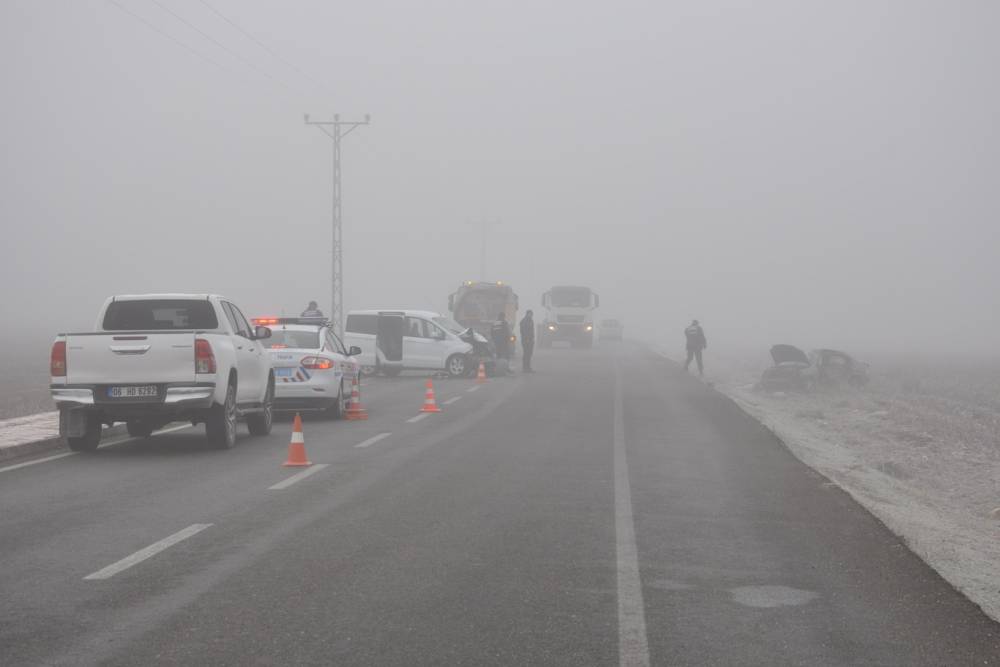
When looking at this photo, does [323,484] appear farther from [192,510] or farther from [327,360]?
[327,360]

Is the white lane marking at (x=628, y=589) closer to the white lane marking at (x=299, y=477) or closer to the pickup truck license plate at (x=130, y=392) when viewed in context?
the white lane marking at (x=299, y=477)

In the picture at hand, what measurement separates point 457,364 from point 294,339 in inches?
538

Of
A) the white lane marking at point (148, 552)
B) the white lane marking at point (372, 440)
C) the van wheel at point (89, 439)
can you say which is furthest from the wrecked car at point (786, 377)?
the white lane marking at point (148, 552)

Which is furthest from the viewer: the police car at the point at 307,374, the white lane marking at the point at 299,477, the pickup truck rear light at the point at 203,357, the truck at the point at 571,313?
the truck at the point at 571,313

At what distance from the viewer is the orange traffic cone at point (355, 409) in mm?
19812

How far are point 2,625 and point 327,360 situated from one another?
13399 millimetres

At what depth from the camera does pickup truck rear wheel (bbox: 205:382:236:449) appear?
14633 mm

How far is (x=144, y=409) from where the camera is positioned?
A: 14.0 m

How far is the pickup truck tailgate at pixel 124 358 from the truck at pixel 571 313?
163 feet

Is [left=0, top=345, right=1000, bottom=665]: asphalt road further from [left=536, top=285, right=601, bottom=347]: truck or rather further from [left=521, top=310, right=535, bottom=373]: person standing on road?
[left=536, top=285, right=601, bottom=347]: truck

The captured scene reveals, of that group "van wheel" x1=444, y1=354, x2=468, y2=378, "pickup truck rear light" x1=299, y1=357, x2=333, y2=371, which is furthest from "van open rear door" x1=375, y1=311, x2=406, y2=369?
"pickup truck rear light" x1=299, y1=357, x2=333, y2=371

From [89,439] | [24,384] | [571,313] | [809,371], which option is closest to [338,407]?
[89,439]

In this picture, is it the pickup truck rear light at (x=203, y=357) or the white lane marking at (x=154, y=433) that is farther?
the white lane marking at (x=154, y=433)

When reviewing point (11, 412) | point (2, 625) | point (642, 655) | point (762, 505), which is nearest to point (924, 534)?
point (762, 505)
